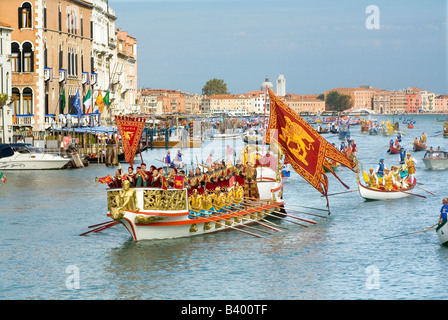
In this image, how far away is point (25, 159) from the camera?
55.7 meters

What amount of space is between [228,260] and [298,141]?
7.47 meters

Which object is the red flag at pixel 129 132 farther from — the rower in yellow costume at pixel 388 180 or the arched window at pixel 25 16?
the arched window at pixel 25 16

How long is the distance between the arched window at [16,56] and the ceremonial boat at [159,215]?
3966cm

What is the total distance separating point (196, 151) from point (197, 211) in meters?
57.8

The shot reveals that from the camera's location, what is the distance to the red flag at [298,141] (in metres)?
31.7

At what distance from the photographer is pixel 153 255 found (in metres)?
26.4

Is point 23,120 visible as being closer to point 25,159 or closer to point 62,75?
point 62,75

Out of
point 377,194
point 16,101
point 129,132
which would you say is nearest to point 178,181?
point 129,132

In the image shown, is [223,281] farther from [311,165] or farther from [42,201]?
[42,201]

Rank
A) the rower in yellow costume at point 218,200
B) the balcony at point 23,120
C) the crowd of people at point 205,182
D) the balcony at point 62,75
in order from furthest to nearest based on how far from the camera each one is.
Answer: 1. the balcony at point 62,75
2. the balcony at point 23,120
3. the rower in yellow costume at point 218,200
4. the crowd of people at point 205,182

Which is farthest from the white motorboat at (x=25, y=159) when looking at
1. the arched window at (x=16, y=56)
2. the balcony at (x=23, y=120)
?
the arched window at (x=16, y=56)

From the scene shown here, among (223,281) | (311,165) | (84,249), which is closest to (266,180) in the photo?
(311,165)

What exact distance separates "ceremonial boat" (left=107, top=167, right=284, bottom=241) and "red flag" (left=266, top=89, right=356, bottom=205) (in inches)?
123

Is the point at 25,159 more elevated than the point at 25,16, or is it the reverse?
the point at 25,16
